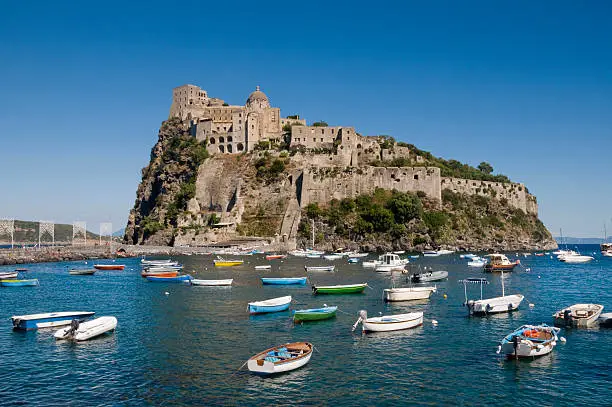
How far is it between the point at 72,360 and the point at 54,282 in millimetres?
28232

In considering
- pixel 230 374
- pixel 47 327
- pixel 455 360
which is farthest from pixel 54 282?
pixel 455 360

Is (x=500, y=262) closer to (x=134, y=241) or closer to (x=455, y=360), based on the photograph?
(x=455, y=360)

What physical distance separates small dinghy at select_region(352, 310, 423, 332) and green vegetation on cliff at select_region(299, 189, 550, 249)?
51.0 meters

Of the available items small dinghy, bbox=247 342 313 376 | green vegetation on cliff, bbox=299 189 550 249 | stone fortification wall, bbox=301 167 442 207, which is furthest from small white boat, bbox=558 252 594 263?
small dinghy, bbox=247 342 313 376

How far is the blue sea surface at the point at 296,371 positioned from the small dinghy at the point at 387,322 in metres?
0.33

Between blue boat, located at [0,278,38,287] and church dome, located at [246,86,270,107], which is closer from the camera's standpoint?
blue boat, located at [0,278,38,287]

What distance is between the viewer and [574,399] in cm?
1558

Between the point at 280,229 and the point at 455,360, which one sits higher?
the point at 280,229

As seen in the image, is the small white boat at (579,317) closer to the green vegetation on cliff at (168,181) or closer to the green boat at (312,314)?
the green boat at (312,314)

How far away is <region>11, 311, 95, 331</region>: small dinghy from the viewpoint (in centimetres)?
2516

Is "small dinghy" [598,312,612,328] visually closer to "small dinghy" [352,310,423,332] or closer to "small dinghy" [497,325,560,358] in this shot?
"small dinghy" [497,325,560,358]

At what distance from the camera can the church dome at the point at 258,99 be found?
309 feet

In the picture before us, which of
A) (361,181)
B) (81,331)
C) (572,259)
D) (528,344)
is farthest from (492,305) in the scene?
(361,181)

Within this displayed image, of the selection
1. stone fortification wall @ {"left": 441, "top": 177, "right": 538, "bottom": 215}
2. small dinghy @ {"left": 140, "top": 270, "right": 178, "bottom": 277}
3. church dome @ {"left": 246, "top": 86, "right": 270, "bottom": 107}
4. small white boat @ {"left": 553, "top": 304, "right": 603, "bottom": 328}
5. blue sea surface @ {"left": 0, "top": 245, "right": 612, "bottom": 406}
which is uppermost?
church dome @ {"left": 246, "top": 86, "right": 270, "bottom": 107}
